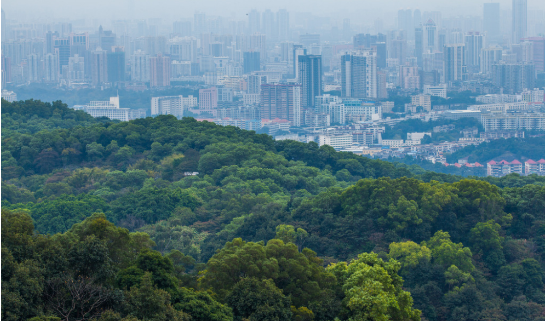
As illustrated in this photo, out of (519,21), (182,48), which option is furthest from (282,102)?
(519,21)

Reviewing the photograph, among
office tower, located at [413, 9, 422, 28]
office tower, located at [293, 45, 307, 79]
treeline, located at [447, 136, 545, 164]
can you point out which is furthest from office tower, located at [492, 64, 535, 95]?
treeline, located at [447, 136, 545, 164]

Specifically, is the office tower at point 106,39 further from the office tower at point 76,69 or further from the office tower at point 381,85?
the office tower at point 381,85

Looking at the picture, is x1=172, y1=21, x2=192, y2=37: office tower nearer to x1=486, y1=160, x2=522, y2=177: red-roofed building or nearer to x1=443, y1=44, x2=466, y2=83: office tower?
x1=443, y1=44, x2=466, y2=83: office tower

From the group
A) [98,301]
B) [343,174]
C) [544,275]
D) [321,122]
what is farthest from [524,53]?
[98,301]

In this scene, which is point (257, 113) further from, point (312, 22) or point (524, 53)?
point (524, 53)

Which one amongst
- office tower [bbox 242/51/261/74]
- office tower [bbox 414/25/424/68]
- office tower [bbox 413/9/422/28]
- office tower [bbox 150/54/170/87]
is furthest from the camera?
office tower [bbox 242/51/261/74]

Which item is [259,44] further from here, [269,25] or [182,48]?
[182,48]

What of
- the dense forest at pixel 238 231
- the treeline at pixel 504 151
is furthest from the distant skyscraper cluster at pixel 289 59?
the dense forest at pixel 238 231

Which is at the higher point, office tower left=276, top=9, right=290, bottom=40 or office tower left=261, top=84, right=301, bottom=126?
office tower left=276, top=9, right=290, bottom=40
